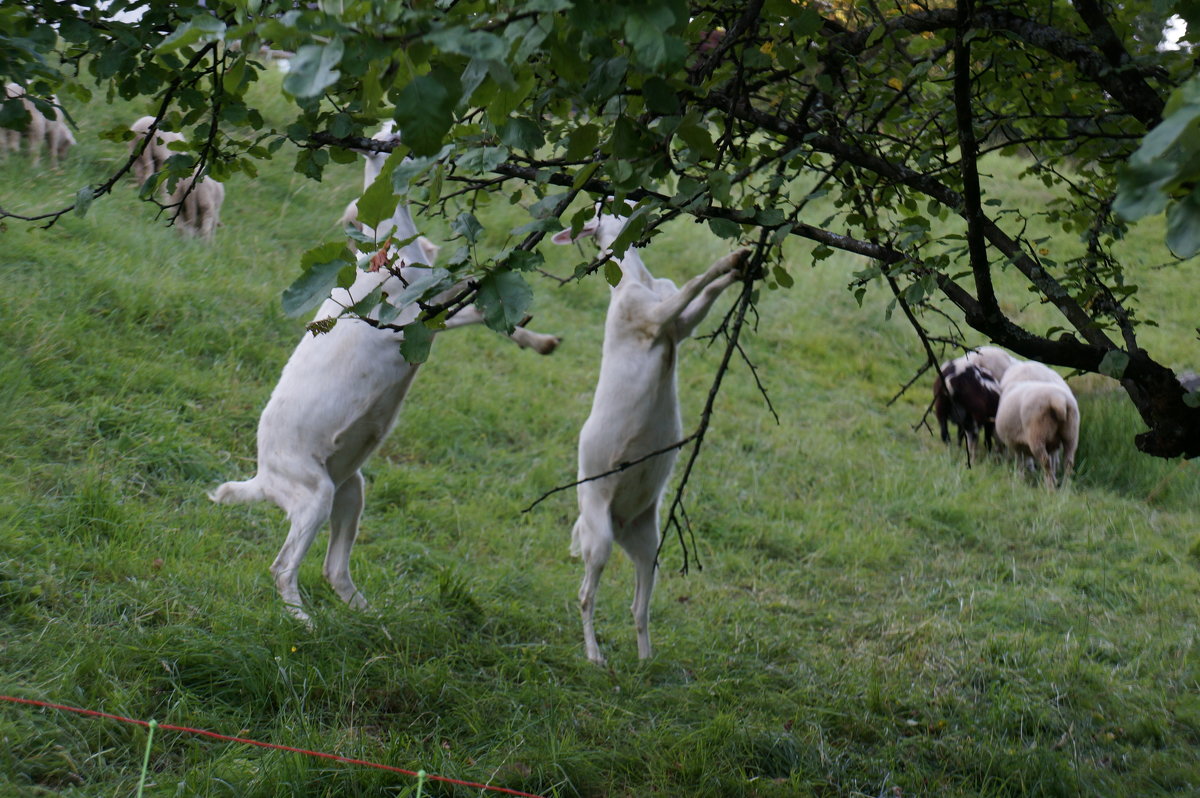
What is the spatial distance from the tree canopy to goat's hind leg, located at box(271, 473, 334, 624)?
5.53ft

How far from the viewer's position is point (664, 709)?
4.62 meters

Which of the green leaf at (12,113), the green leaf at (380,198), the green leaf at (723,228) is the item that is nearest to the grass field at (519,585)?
the green leaf at (12,113)

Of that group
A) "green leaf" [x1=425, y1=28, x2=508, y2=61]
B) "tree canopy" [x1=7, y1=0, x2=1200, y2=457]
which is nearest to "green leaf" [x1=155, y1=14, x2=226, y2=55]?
"tree canopy" [x1=7, y1=0, x2=1200, y2=457]

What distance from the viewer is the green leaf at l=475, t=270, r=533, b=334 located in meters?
1.96

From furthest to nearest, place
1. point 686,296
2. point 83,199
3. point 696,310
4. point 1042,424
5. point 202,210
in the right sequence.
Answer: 1. point 202,210
2. point 1042,424
3. point 696,310
4. point 686,296
5. point 83,199

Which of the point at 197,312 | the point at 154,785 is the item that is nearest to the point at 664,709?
the point at 154,785

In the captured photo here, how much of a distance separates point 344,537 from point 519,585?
1132mm

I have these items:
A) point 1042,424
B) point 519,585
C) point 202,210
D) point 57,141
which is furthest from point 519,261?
point 57,141

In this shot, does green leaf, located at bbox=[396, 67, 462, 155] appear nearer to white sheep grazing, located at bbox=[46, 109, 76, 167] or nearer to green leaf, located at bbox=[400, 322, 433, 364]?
green leaf, located at bbox=[400, 322, 433, 364]

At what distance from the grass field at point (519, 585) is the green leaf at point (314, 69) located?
99.5 inches

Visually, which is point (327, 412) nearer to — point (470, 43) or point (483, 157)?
point (483, 157)

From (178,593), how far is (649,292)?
255 centimetres

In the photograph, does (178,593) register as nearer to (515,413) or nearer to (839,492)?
(515,413)

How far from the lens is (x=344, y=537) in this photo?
5281 mm
